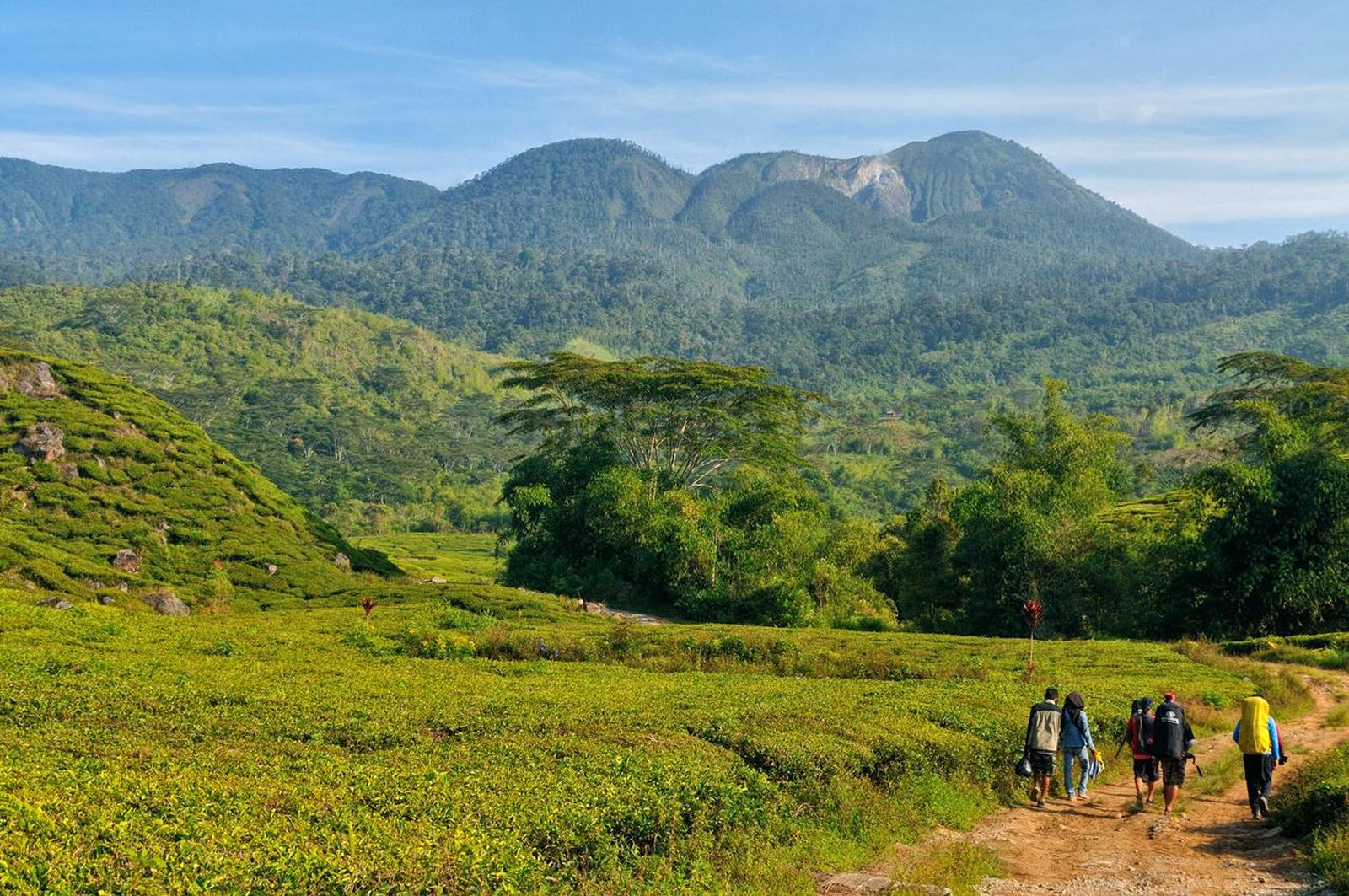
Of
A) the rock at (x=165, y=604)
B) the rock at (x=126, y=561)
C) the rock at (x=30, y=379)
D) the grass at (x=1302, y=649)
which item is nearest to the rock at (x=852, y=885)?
the grass at (x=1302, y=649)

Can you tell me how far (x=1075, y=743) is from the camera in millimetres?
18312

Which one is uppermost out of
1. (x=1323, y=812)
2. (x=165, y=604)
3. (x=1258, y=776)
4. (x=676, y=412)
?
(x=676, y=412)

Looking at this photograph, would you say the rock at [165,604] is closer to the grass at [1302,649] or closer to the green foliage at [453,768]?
the green foliage at [453,768]

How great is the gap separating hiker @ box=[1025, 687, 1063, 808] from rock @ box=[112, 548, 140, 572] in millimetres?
43074

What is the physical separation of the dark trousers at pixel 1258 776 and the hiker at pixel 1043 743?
9.73 feet

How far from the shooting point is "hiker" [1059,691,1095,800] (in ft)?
59.9

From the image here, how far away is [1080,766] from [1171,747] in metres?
1.71

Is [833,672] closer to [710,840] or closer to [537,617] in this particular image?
[537,617]

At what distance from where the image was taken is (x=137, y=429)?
60500 millimetres

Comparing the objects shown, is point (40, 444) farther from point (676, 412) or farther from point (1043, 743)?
point (1043, 743)

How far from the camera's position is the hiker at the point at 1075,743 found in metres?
18.2

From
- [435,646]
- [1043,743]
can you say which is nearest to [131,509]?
[435,646]

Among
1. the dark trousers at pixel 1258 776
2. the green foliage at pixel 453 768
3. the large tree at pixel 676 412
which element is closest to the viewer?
the green foliage at pixel 453 768

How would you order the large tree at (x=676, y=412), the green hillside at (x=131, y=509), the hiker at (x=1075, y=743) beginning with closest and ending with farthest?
1. the hiker at (x=1075, y=743)
2. the green hillside at (x=131, y=509)
3. the large tree at (x=676, y=412)
